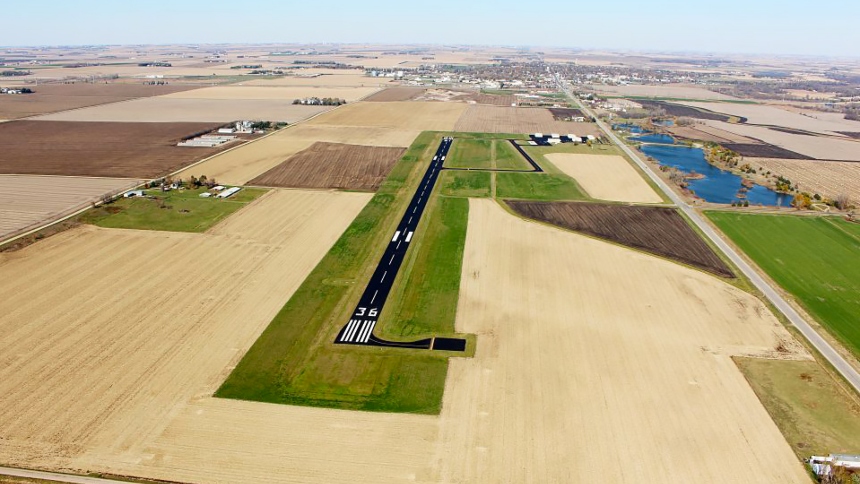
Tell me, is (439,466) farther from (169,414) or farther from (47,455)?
(47,455)

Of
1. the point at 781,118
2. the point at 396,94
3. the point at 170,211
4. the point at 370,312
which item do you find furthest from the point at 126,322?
the point at 781,118

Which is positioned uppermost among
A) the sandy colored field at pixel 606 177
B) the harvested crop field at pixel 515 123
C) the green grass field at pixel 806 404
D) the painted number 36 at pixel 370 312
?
the harvested crop field at pixel 515 123

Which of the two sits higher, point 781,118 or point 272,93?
point 272,93

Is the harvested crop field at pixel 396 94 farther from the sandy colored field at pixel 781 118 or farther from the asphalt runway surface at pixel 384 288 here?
the sandy colored field at pixel 781 118

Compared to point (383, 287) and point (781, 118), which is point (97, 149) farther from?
point (781, 118)

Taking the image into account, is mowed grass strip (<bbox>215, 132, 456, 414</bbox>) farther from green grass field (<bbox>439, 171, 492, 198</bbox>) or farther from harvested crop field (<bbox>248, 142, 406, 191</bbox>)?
harvested crop field (<bbox>248, 142, 406, 191</bbox>)

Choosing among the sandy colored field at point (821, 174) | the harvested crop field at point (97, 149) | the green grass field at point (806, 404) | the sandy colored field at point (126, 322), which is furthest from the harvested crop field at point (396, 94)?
the green grass field at point (806, 404)

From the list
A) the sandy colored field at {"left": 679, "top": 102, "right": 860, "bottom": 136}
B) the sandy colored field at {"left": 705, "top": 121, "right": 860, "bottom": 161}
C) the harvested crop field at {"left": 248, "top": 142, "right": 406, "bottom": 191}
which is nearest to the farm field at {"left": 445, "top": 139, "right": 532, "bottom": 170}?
the harvested crop field at {"left": 248, "top": 142, "right": 406, "bottom": 191}
